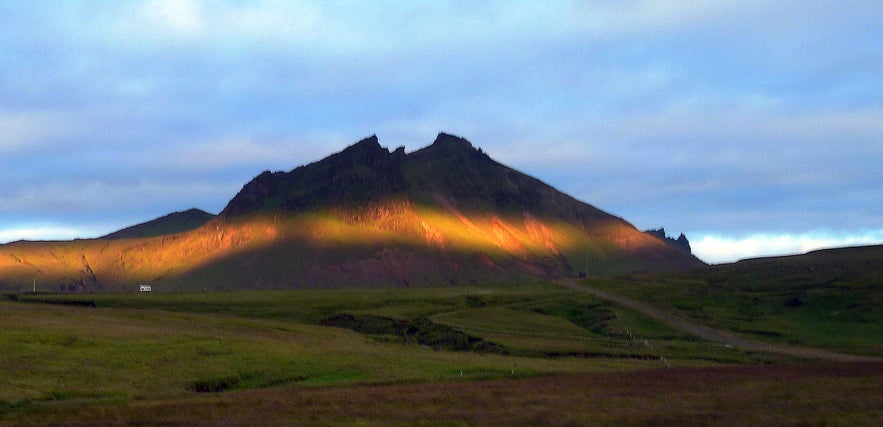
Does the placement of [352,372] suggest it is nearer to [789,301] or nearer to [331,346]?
[331,346]

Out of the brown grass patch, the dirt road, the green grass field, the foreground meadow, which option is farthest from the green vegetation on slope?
the brown grass patch

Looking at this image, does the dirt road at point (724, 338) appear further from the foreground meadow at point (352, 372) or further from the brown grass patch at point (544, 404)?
the brown grass patch at point (544, 404)

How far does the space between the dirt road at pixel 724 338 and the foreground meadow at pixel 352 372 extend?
130 inches

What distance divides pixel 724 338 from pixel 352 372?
4886cm

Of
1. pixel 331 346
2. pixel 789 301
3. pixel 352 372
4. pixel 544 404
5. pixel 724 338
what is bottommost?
pixel 724 338

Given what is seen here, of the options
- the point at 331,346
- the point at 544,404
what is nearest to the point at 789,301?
the point at 331,346

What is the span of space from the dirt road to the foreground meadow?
10.9ft

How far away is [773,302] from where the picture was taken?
117062mm

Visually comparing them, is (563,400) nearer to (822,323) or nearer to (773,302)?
(822,323)

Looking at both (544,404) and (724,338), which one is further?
(724,338)

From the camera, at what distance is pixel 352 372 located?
5319 cm

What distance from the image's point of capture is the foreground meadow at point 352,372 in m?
37.7

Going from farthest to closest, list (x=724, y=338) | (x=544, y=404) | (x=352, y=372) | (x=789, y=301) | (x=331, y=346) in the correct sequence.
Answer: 1. (x=789, y=301)
2. (x=724, y=338)
3. (x=331, y=346)
4. (x=352, y=372)
5. (x=544, y=404)

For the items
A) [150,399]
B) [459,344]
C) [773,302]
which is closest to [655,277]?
[773,302]
